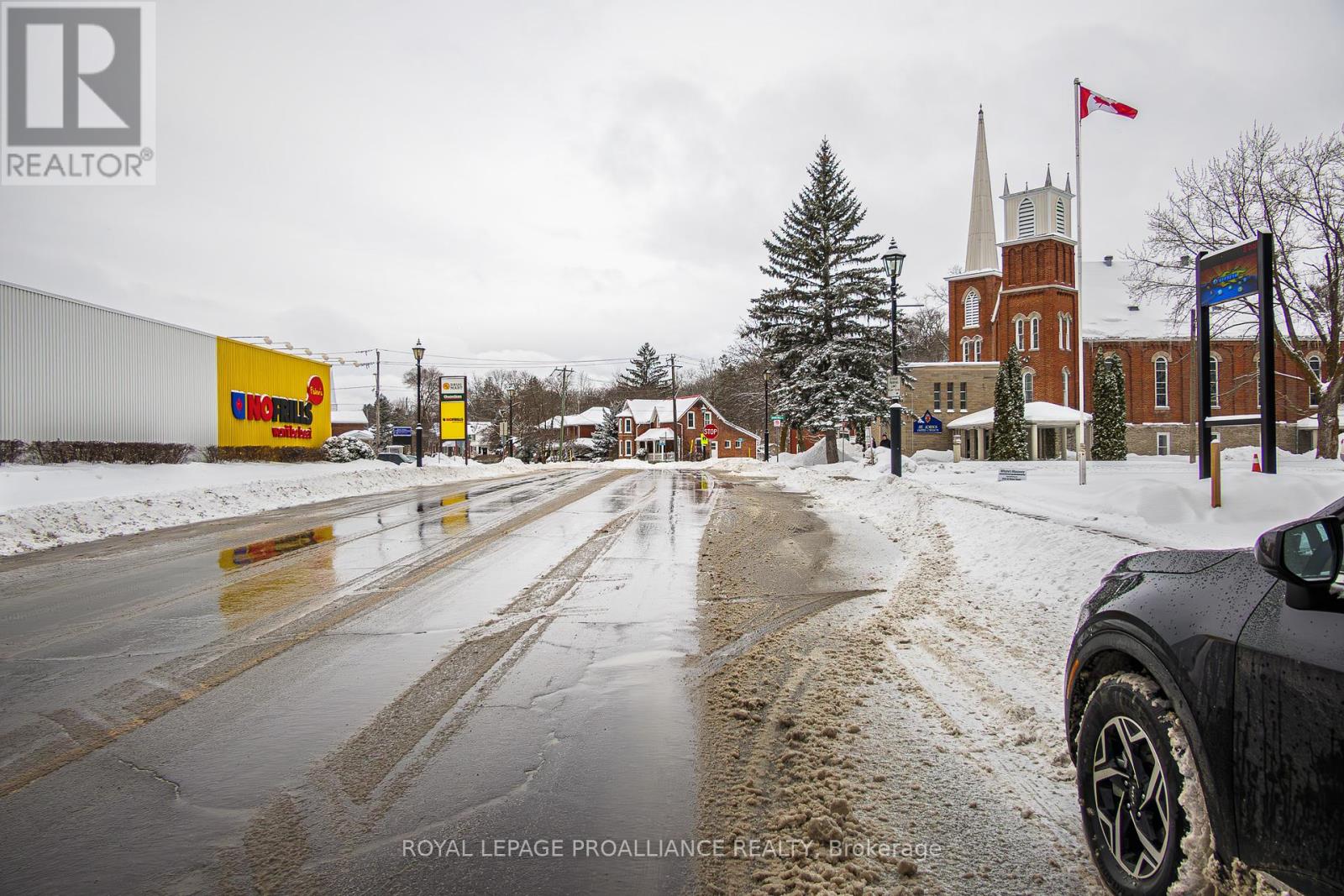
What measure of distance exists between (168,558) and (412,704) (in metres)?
7.37

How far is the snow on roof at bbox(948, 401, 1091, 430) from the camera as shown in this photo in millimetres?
47188

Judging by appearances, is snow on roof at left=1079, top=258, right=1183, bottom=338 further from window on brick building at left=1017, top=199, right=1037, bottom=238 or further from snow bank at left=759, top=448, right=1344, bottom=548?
snow bank at left=759, top=448, right=1344, bottom=548

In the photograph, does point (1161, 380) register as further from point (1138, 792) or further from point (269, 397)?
point (1138, 792)

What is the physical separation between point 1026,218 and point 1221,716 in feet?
204

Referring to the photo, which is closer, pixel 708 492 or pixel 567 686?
pixel 567 686

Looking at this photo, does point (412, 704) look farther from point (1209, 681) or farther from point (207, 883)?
point (1209, 681)


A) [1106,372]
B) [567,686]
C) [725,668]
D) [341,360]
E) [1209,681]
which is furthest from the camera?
[1106,372]

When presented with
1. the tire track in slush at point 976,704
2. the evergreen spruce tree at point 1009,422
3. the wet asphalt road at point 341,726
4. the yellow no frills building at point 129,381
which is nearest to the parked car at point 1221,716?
the tire track in slush at point 976,704

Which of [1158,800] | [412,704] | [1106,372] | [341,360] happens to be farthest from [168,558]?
[1106,372]

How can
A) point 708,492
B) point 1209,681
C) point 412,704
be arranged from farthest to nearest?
point 708,492, point 412,704, point 1209,681

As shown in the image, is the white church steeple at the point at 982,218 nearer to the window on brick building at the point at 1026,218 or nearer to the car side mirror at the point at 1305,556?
the window on brick building at the point at 1026,218

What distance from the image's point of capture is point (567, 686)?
4.85 metres

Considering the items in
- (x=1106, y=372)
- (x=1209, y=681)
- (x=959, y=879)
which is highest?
(x=1106, y=372)

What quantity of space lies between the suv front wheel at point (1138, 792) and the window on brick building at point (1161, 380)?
212 ft
